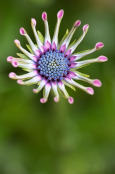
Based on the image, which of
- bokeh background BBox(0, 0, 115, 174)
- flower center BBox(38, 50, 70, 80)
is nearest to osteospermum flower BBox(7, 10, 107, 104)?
flower center BBox(38, 50, 70, 80)

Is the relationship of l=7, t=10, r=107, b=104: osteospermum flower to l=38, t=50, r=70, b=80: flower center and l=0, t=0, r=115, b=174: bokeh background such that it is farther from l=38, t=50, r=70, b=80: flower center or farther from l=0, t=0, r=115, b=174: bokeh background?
l=0, t=0, r=115, b=174: bokeh background

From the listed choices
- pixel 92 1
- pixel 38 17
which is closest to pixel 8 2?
pixel 38 17

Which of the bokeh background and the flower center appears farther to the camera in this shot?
the bokeh background

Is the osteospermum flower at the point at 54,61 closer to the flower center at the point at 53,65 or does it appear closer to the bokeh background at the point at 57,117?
the flower center at the point at 53,65

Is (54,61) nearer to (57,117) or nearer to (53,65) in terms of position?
(53,65)

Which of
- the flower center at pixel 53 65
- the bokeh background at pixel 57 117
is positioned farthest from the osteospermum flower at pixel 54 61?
the bokeh background at pixel 57 117
